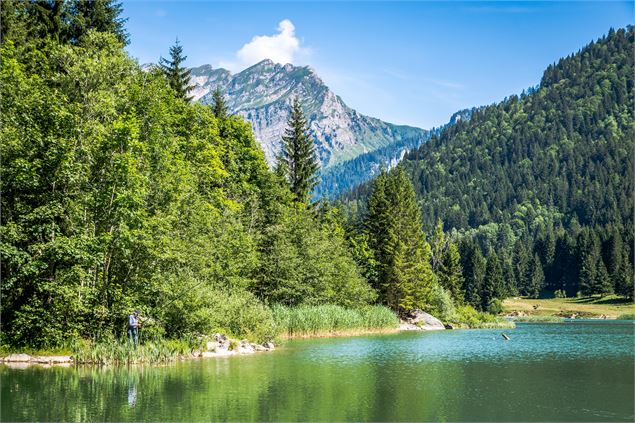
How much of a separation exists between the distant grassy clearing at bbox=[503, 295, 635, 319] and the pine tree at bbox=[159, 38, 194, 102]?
4265 inches

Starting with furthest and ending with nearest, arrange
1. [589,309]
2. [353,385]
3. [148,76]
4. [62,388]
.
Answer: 1. [589,309]
2. [148,76]
3. [353,385]
4. [62,388]

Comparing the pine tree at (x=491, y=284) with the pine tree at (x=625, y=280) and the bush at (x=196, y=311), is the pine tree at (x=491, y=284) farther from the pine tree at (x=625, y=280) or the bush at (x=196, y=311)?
the bush at (x=196, y=311)

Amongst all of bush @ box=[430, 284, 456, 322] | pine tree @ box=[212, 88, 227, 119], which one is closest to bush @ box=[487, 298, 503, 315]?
bush @ box=[430, 284, 456, 322]

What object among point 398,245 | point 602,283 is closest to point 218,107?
point 398,245

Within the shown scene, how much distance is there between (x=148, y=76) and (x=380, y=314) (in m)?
37.3

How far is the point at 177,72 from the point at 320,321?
33.5 metres

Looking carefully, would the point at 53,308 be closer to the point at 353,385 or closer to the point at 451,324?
the point at 353,385

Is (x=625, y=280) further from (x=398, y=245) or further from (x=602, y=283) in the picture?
(x=398, y=245)

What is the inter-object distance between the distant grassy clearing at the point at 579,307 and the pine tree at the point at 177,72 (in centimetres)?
10833

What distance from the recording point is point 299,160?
85000mm

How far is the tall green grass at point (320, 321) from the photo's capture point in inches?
2148

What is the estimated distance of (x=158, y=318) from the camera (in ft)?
116

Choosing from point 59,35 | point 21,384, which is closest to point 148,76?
point 59,35

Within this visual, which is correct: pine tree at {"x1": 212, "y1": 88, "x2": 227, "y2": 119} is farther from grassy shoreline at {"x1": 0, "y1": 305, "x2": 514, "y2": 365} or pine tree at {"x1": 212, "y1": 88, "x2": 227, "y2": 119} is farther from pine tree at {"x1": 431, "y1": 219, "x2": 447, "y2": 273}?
pine tree at {"x1": 431, "y1": 219, "x2": 447, "y2": 273}
